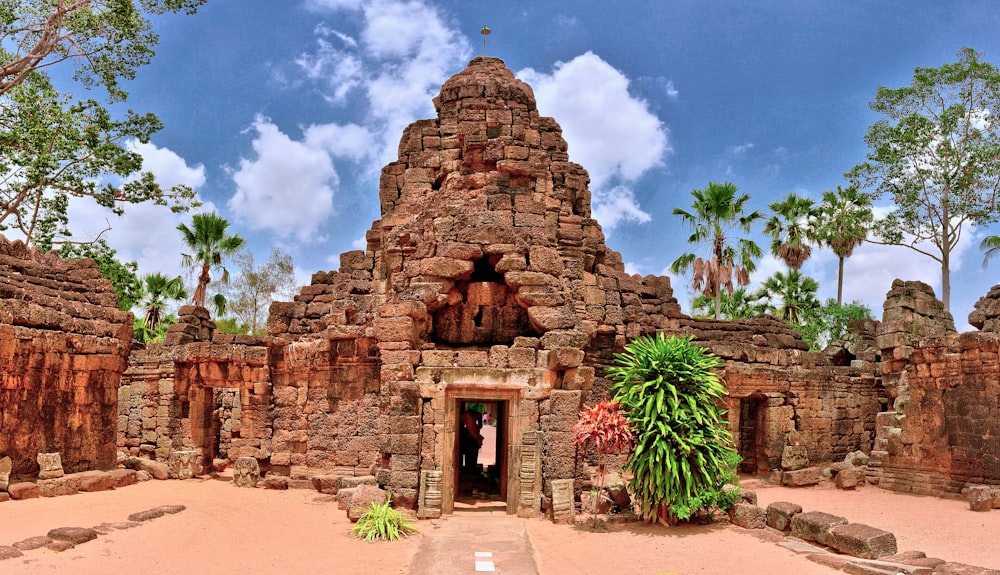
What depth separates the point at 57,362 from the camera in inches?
510

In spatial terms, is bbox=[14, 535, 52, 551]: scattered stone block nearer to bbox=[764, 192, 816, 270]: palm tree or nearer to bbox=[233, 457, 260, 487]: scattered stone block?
bbox=[233, 457, 260, 487]: scattered stone block

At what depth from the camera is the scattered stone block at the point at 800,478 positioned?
1641 centimetres

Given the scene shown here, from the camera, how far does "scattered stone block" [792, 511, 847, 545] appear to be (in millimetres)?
9594

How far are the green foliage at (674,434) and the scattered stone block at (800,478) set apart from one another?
640 cm

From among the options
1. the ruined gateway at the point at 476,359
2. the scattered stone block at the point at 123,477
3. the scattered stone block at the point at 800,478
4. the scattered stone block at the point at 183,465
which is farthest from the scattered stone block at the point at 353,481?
the scattered stone block at the point at 800,478

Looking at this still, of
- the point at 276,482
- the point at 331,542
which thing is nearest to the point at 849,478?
the point at 331,542

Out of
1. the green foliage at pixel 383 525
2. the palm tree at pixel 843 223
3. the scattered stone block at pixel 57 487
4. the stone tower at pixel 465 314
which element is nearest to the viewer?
the green foliage at pixel 383 525

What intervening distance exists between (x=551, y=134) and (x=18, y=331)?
1240cm

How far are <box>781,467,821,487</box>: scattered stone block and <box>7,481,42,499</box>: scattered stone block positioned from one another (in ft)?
53.2

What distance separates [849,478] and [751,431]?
A: 8.76ft

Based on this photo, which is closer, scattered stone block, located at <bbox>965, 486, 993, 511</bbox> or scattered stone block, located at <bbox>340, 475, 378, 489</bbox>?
scattered stone block, located at <bbox>965, 486, 993, 511</bbox>

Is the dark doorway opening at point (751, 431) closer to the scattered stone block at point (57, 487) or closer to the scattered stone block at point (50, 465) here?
the scattered stone block at point (57, 487)

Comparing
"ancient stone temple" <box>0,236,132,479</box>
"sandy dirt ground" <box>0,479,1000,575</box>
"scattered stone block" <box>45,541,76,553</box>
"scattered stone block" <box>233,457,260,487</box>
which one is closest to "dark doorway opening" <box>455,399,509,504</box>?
"sandy dirt ground" <box>0,479,1000,575</box>

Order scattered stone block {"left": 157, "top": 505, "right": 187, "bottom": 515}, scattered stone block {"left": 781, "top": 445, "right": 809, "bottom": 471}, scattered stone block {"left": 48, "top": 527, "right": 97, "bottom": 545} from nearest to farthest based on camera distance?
scattered stone block {"left": 48, "top": 527, "right": 97, "bottom": 545} → scattered stone block {"left": 157, "top": 505, "right": 187, "bottom": 515} → scattered stone block {"left": 781, "top": 445, "right": 809, "bottom": 471}
